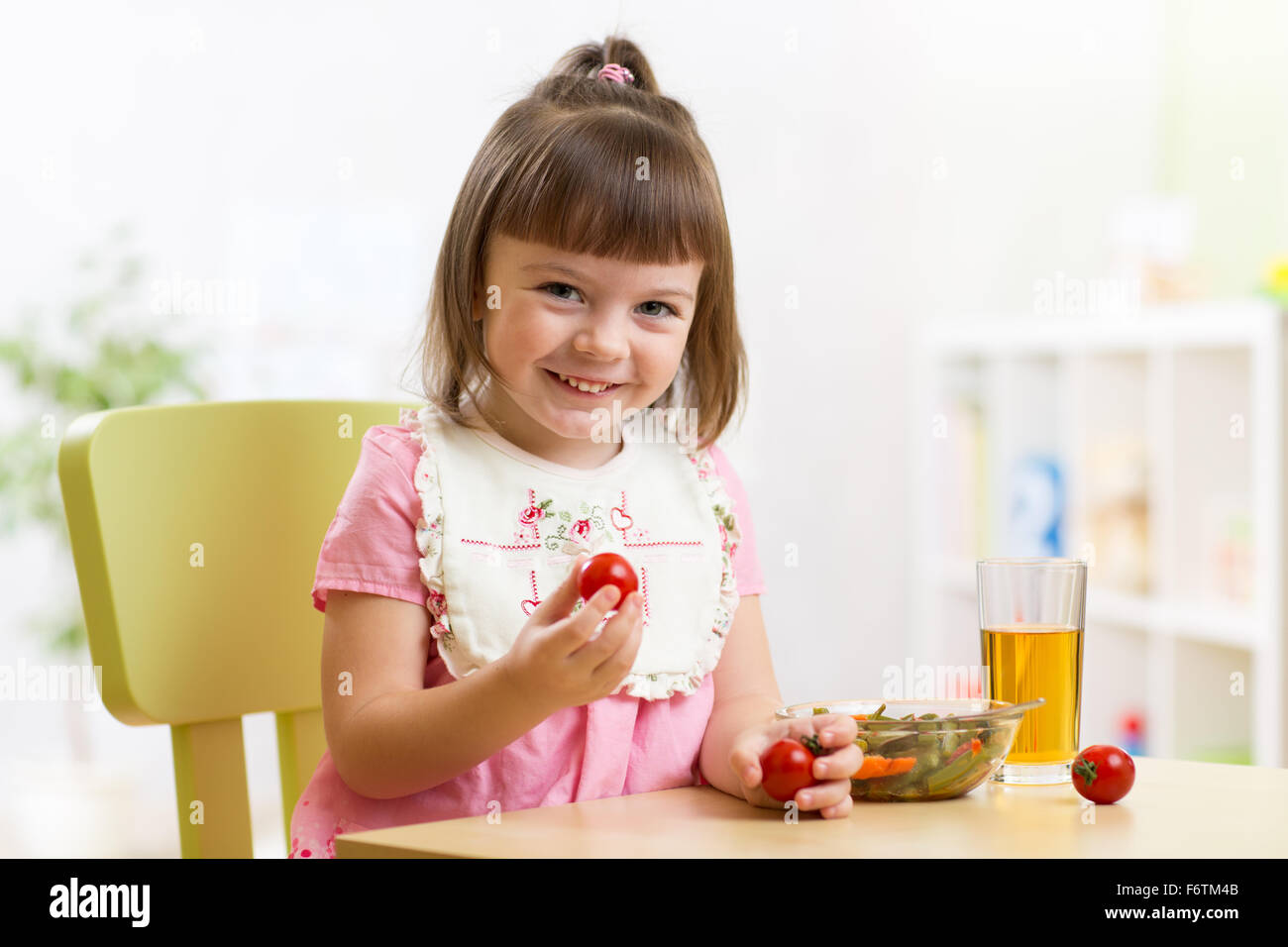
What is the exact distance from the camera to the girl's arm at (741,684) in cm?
101

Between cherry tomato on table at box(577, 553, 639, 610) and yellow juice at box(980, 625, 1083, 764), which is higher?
cherry tomato on table at box(577, 553, 639, 610)

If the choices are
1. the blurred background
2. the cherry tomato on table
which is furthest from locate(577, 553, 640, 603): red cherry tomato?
the blurred background

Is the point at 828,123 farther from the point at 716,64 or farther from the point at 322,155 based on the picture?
the point at 322,155

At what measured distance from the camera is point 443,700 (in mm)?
846

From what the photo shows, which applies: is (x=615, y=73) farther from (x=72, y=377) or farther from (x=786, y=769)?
(x=72, y=377)

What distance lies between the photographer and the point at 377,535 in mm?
968

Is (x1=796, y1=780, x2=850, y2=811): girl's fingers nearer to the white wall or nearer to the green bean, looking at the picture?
the green bean

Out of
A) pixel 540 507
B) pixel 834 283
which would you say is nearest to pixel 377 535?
pixel 540 507

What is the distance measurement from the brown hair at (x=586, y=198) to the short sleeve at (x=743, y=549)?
43 mm

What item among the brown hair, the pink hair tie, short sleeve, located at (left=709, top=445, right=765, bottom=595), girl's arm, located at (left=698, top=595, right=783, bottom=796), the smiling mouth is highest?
the pink hair tie

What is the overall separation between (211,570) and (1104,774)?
71 centimetres

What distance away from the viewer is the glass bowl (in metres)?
0.77

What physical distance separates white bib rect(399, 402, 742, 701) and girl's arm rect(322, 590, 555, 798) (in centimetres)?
4

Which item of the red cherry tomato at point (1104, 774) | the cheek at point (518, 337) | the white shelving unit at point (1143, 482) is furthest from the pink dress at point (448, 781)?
the white shelving unit at point (1143, 482)
